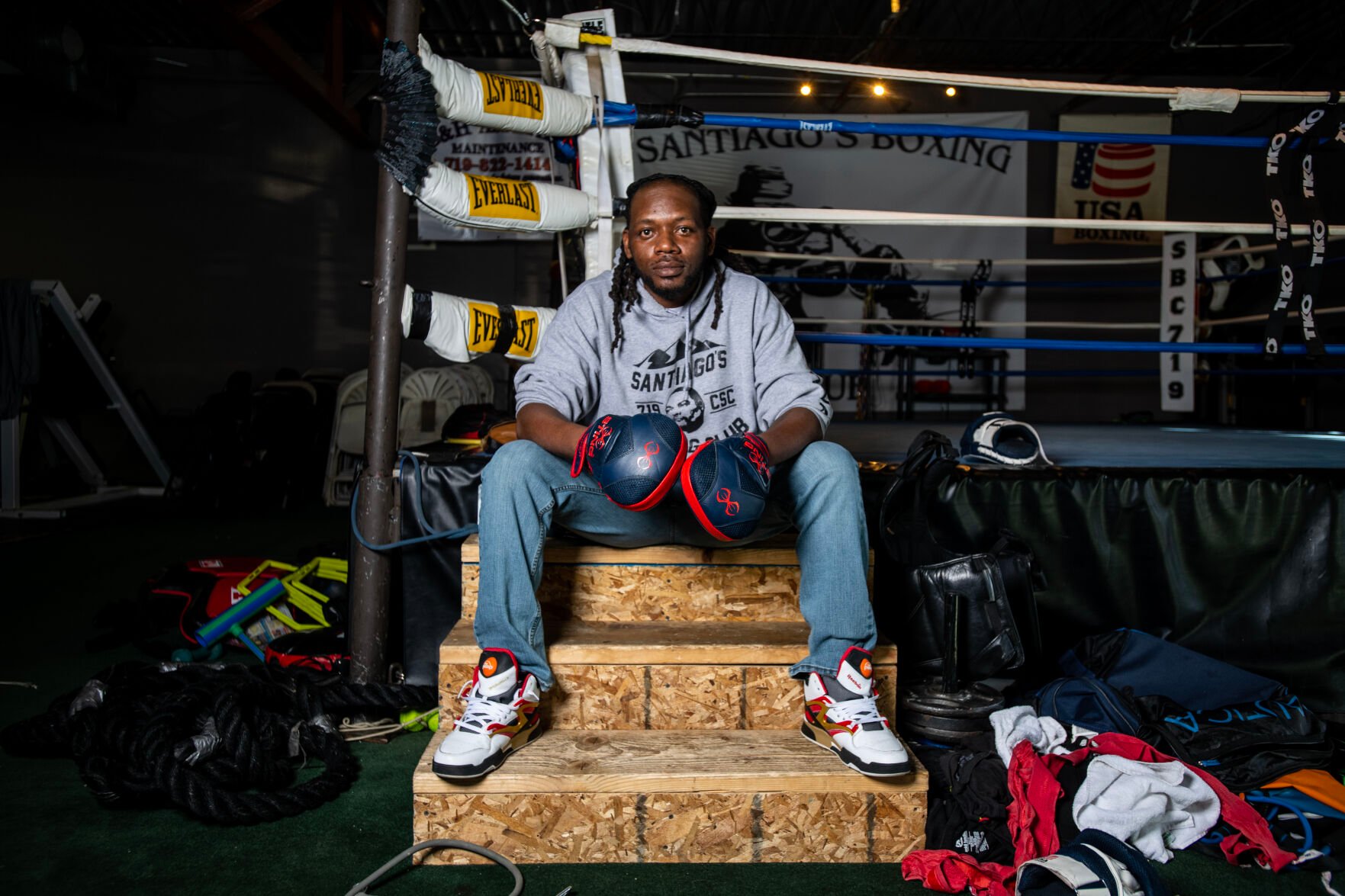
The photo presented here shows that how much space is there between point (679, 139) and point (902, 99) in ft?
6.17

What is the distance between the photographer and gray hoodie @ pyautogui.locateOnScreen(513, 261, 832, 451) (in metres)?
1.76

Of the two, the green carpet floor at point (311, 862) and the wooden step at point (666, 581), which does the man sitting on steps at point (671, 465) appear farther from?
the green carpet floor at point (311, 862)

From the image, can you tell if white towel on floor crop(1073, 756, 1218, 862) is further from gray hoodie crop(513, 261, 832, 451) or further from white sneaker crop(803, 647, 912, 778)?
gray hoodie crop(513, 261, 832, 451)

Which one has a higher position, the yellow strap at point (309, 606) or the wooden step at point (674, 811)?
the yellow strap at point (309, 606)

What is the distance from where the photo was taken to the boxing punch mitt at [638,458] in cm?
135

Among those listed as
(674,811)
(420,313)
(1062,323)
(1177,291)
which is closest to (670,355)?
(420,313)

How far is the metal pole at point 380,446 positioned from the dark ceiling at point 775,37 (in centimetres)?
443

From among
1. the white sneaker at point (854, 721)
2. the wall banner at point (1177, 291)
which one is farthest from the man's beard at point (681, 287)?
the wall banner at point (1177, 291)

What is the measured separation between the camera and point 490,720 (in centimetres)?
138

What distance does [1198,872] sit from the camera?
1.38m

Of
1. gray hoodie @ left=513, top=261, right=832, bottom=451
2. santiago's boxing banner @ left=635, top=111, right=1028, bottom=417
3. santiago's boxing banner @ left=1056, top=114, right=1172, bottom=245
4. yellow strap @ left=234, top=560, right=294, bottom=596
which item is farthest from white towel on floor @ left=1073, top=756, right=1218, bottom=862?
santiago's boxing banner @ left=1056, top=114, right=1172, bottom=245

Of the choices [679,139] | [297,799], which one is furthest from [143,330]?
[297,799]

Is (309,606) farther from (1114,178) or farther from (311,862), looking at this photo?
(1114,178)

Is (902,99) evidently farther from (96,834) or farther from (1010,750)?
(96,834)
